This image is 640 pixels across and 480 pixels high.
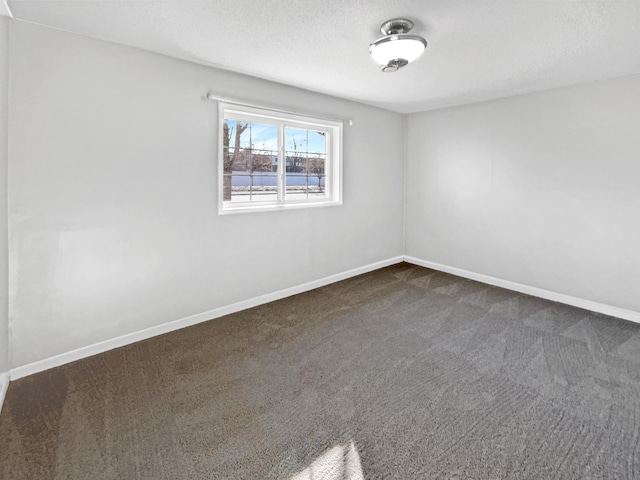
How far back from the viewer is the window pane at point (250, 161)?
3299 millimetres

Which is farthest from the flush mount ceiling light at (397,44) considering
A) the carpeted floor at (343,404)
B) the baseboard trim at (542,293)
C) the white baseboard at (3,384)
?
the white baseboard at (3,384)

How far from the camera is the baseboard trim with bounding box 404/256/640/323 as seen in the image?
3.18 m

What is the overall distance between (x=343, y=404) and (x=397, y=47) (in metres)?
2.31

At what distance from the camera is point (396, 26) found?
2.08 m

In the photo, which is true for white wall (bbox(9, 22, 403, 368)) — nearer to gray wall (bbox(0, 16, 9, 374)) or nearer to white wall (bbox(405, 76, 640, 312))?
gray wall (bbox(0, 16, 9, 374))

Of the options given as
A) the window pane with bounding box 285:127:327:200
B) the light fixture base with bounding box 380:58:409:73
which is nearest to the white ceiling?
the light fixture base with bounding box 380:58:409:73

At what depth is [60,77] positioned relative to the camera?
2225 mm

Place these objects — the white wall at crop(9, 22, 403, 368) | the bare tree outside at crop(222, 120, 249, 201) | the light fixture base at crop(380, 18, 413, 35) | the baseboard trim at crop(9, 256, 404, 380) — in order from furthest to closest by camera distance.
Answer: the bare tree outside at crop(222, 120, 249, 201) < the baseboard trim at crop(9, 256, 404, 380) < the white wall at crop(9, 22, 403, 368) < the light fixture base at crop(380, 18, 413, 35)

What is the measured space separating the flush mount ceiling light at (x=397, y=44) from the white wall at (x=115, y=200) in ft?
4.86

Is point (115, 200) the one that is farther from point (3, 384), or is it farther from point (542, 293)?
point (542, 293)

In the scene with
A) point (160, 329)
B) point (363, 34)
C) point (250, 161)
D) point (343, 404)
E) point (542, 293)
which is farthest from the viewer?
point (542, 293)

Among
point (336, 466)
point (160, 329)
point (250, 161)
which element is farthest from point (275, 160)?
point (336, 466)

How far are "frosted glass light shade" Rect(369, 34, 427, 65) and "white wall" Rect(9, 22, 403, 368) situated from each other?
4.82ft

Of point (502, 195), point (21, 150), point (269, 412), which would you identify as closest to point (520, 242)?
point (502, 195)
